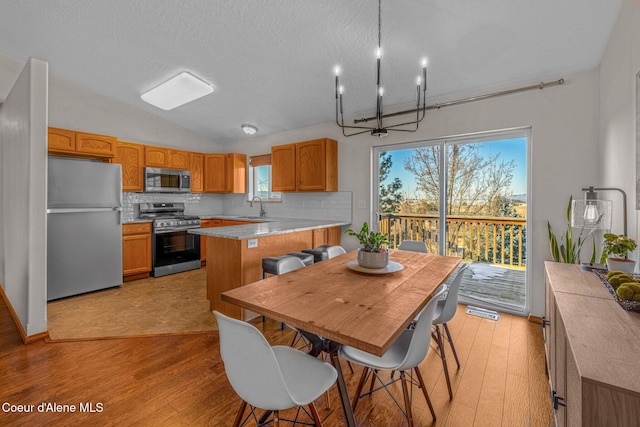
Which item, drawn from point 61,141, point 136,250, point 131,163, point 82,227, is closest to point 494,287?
point 136,250

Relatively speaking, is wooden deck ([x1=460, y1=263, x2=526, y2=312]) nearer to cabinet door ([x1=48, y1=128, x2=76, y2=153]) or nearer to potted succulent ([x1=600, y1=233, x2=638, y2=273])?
potted succulent ([x1=600, y1=233, x2=638, y2=273])

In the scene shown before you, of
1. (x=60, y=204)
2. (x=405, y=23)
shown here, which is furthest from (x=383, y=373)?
(x=60, y=204)

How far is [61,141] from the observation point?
356 cm

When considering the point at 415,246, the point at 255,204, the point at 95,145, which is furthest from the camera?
the point at 255,204

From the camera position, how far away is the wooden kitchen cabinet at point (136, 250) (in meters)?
3.98

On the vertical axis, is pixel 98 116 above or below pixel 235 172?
above

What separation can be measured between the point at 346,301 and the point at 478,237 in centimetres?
282

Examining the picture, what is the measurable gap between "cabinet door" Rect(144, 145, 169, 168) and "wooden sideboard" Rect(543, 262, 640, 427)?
17.0ft

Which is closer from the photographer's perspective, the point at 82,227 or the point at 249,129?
the point at 82,227

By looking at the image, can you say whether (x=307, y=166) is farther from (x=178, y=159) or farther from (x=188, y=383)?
(x=188, y=383)

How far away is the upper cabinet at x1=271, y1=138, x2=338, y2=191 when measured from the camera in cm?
397

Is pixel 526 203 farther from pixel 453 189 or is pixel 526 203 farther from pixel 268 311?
pixel 268 311

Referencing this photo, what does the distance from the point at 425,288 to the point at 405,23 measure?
81.0 inches

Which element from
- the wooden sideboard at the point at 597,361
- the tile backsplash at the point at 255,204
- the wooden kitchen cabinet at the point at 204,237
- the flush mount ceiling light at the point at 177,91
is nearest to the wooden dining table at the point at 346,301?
the wooden sideboard at the point at 597,361
